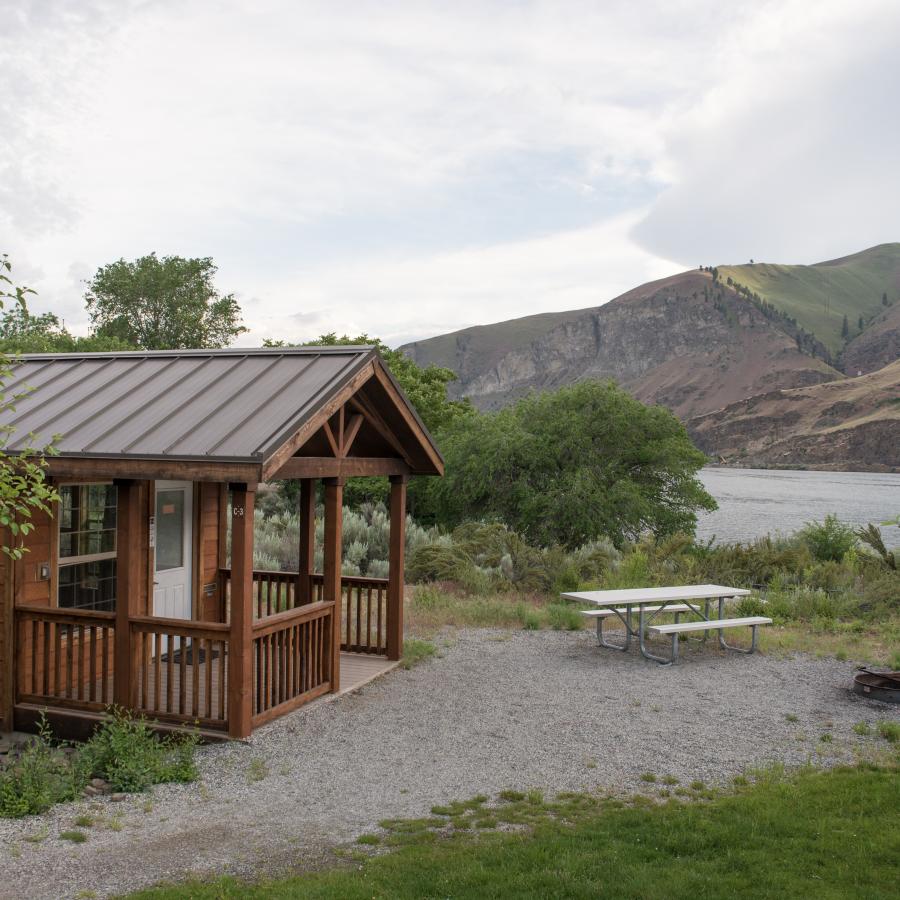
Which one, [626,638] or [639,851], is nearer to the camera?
[639,851]

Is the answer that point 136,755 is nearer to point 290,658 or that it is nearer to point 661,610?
point 290,658

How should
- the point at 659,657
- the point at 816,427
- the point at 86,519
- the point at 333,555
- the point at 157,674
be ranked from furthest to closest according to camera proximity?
the point at 816,427 → the point at 659,657 → the point at 86,519 → the point at 333,555 → the point at 157,674

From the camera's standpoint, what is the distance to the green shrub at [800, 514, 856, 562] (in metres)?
19.5

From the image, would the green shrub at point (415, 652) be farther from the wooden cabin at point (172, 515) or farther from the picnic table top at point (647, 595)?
the picnic table top at point (647, 595)

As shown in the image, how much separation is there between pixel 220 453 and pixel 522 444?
14.6 metres

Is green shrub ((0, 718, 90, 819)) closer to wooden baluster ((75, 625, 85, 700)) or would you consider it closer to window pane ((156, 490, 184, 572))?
wooden baluster ((75, 625, 85, 700))

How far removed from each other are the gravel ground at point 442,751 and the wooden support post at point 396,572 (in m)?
0.44

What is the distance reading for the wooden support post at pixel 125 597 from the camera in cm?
725

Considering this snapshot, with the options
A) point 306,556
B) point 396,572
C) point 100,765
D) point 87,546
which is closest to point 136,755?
point 100,765

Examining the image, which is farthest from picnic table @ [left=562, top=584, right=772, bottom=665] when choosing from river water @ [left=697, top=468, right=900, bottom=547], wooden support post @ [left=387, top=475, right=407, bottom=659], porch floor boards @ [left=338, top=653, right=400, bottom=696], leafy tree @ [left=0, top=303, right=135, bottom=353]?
leafy tree @ [left=0, top=303, right=135, bottom=353]

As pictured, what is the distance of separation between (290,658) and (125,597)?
155 centimetres

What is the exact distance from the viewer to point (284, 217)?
21.0 m

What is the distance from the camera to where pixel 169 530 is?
945cm

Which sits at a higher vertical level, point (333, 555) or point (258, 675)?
point (333, 555)
